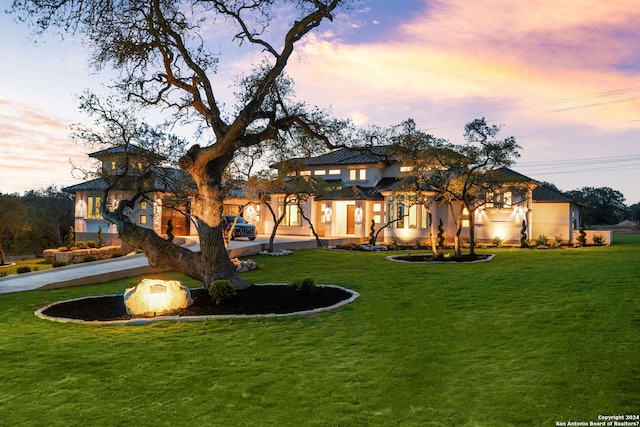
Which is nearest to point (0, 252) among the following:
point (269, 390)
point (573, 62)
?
point (269, 390)

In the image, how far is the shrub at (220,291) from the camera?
10.4 m

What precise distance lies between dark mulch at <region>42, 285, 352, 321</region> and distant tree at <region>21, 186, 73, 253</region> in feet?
84.7

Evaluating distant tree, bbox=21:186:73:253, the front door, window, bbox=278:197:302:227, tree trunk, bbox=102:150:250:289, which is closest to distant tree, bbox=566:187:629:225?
the front door

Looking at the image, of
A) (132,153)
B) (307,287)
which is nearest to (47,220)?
(132,153)

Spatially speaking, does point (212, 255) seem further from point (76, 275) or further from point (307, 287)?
point (76, 275)

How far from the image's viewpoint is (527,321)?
830 cm

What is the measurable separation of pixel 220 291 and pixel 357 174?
79.4 ft

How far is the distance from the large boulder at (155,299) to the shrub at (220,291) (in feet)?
1.89

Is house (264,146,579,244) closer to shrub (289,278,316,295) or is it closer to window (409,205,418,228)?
window (409,205,418,228)

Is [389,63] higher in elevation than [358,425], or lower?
higher

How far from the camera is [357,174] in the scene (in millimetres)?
33656

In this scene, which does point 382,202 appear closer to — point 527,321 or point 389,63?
point 389,63

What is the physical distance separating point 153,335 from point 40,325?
267 centimetres

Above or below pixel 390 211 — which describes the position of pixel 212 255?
below
